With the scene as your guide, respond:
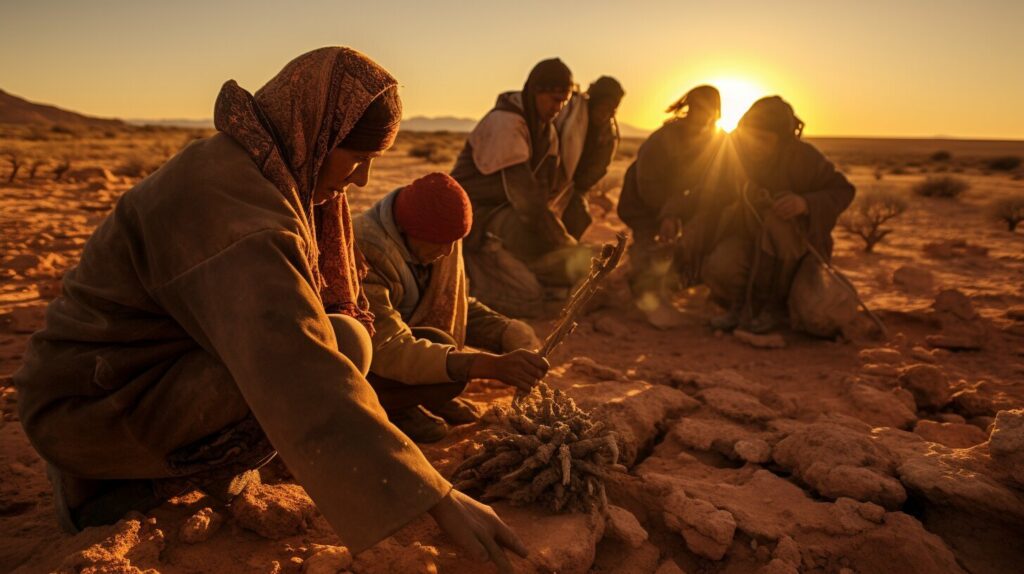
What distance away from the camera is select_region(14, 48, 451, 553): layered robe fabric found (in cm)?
137

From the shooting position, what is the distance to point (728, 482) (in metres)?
2.62

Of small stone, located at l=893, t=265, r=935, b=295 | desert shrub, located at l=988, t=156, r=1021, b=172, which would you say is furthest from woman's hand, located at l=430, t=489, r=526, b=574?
desert shrub, located at l=988, t=156, r=1021, b=172

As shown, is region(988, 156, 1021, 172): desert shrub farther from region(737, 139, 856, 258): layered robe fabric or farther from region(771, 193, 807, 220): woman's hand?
region(771, 193, 807, 220): woman's hand

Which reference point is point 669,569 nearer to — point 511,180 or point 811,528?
point 811,528

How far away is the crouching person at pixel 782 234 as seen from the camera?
4.87 meters

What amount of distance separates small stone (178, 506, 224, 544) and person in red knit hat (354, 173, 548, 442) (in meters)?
0.76

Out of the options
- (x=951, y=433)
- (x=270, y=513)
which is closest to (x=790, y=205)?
(x=951, y=433)

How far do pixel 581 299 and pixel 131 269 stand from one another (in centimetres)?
156

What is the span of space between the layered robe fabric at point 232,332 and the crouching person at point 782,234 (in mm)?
3856

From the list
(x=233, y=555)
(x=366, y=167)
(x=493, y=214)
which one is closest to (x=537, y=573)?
(x=233, y=555)

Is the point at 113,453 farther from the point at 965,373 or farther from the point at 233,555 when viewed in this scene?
the point at 965,373

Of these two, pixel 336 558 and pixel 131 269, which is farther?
pixel 336 558

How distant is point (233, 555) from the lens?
6.32 feet

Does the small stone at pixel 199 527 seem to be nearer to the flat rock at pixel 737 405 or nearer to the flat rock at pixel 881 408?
the flat rock at pixel 737 405
